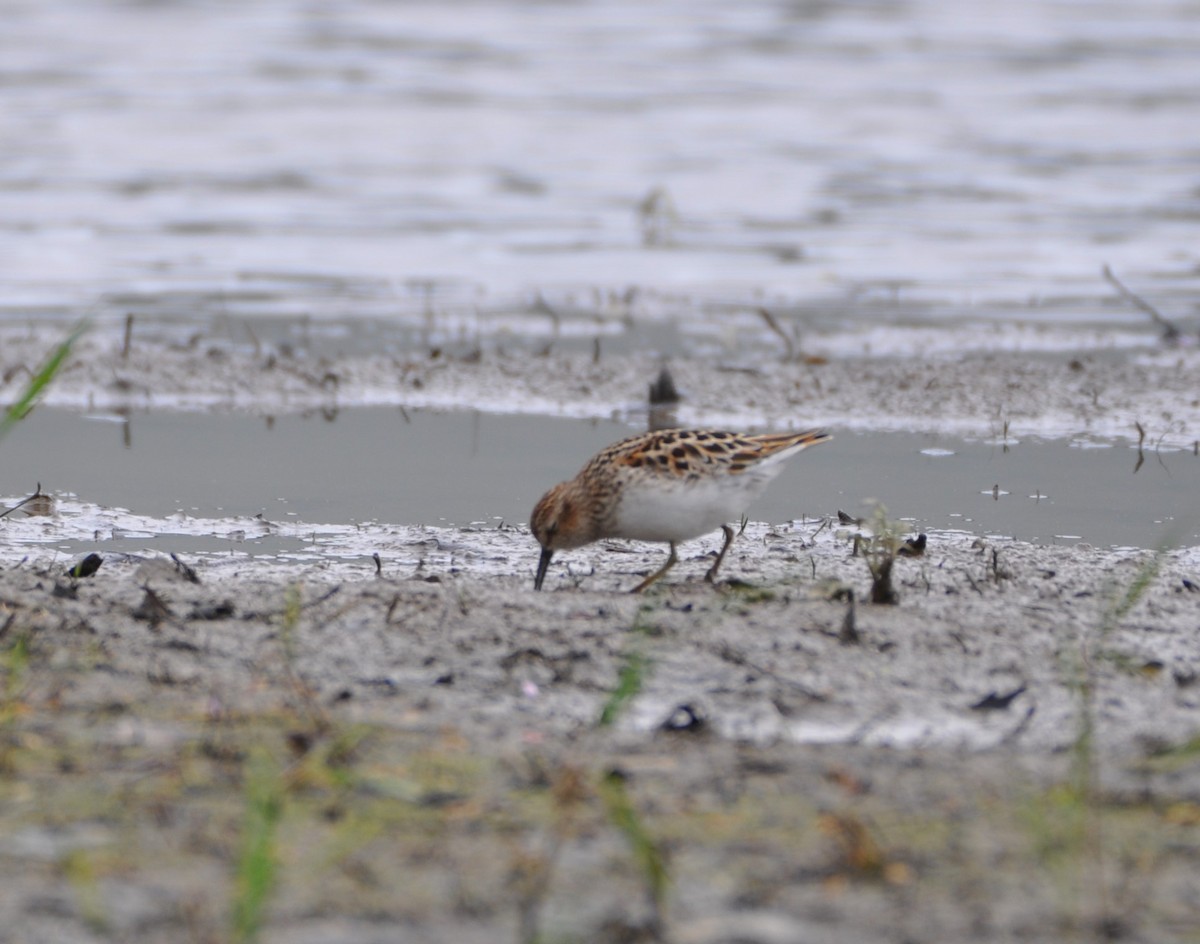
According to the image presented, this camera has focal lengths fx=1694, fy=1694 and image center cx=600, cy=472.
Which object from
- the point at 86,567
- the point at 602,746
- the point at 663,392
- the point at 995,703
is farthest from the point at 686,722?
the point at 663,392

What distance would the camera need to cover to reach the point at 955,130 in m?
20.5

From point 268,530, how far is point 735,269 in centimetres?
750

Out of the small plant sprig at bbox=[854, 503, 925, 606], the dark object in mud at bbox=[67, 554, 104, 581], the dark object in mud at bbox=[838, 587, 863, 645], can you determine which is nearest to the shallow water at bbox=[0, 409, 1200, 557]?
the dark object in mud at bbox=[67, 554, 104, 581]

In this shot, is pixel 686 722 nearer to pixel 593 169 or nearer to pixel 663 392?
pixel 663 392

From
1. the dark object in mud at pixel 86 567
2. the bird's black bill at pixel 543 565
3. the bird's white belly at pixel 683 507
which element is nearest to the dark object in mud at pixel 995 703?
the bird's white belly at pixel 683 507

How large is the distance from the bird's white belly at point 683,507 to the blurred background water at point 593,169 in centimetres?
617

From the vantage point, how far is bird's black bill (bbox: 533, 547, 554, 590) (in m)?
6.23

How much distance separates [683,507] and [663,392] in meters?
3.64

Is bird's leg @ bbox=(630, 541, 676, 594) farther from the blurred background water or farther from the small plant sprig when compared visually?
the blurred background water

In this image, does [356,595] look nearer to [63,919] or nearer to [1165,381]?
[63,919]

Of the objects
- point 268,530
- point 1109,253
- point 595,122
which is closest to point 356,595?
point 268,530

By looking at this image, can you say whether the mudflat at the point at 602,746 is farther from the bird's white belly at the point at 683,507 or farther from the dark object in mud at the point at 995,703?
the bird's white belly at the point at 683,507

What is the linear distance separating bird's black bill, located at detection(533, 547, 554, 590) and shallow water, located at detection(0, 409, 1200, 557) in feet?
3.33

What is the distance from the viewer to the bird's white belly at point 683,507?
616 cm
